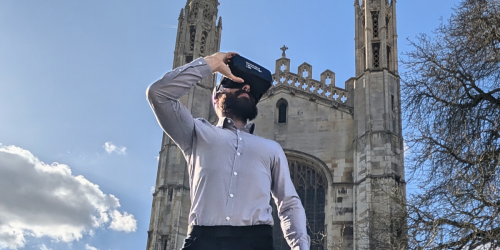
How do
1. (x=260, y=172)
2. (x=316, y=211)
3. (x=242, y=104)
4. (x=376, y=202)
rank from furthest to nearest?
(x=316, y=211), (x=376, y=202), (x=242, y=104), (x=260, y=172)

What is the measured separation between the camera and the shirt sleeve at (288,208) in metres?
2.45

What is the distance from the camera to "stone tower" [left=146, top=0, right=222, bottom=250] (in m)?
16.3

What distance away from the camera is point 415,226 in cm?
804

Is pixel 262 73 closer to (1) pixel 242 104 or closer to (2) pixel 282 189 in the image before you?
(1) pixel 242 104

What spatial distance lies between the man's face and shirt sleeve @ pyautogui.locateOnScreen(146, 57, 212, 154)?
235 mm

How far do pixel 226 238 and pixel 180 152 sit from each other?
15.3 meters

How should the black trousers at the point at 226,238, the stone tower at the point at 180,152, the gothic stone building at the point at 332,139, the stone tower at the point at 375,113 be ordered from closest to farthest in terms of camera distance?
the black trousers at the point at 226,238
the stone tower at the point at 375,113
the gothic stone building at the point at 332,139
the stone tower at the point at 180,152

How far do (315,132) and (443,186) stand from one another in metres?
9.32

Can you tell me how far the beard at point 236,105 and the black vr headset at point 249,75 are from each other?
4 cm

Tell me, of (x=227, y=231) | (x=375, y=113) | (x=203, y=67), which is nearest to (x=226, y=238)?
(x=227, y=231)

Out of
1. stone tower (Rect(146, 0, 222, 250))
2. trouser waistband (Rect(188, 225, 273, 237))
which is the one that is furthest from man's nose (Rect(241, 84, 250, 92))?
stone tower (Rect(146, 0, 222, 250))

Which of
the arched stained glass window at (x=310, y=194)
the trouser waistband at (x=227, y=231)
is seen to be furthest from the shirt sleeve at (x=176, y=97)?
the arched stained glass window at (x=310, y=194)

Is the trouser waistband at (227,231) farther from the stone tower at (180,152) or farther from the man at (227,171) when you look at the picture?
the stone tower at (180,152)

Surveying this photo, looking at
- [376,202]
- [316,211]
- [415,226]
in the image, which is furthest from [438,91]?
[316,211]
